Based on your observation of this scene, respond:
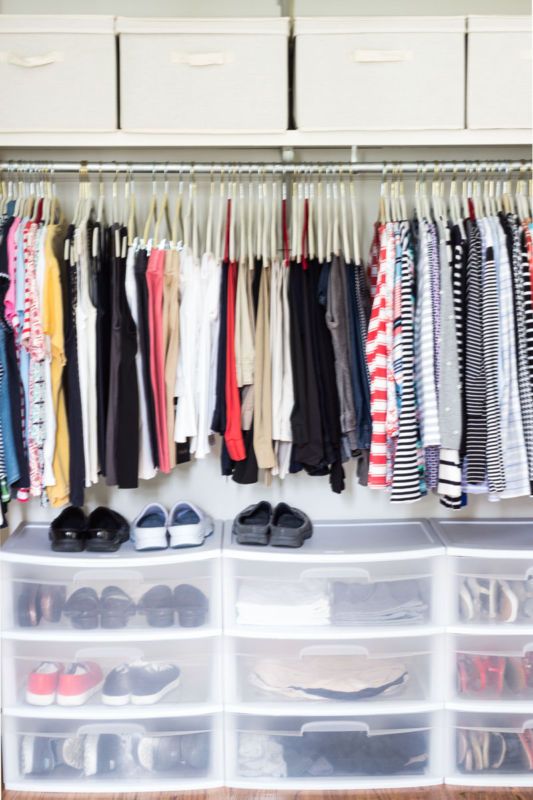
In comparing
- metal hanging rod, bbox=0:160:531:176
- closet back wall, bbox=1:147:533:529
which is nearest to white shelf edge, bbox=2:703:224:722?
closet back wall, bbox=1:147:533:529

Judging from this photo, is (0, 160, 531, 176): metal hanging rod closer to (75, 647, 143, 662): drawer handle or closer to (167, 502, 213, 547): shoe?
(167, 502, 213, 547): shoe

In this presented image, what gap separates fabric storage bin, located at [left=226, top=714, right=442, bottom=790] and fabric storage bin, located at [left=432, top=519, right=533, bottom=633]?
1.14ft

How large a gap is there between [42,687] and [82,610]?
0.81ft

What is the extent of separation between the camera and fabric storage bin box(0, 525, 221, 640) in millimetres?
2240

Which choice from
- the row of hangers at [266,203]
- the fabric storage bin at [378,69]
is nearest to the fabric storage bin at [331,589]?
the row of hangers at [266,203]

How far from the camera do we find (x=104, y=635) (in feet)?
7.28

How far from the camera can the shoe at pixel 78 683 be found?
2.21 m

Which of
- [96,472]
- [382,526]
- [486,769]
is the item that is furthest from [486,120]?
[486,769]

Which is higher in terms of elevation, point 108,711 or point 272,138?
point 272,138

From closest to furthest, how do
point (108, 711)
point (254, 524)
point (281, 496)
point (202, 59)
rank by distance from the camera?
1. point (202, 59)
2. point (108, 711)
3. point (254, 524)
4. point (281, 496)

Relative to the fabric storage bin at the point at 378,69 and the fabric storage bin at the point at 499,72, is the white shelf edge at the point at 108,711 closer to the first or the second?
the fabric storage bin at the point at 378,69

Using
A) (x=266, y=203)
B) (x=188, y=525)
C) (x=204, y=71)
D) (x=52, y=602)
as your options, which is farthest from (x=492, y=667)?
(x=204, y=71)

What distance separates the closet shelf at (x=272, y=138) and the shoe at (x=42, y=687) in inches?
60.5

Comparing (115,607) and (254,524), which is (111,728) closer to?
(115,607)
